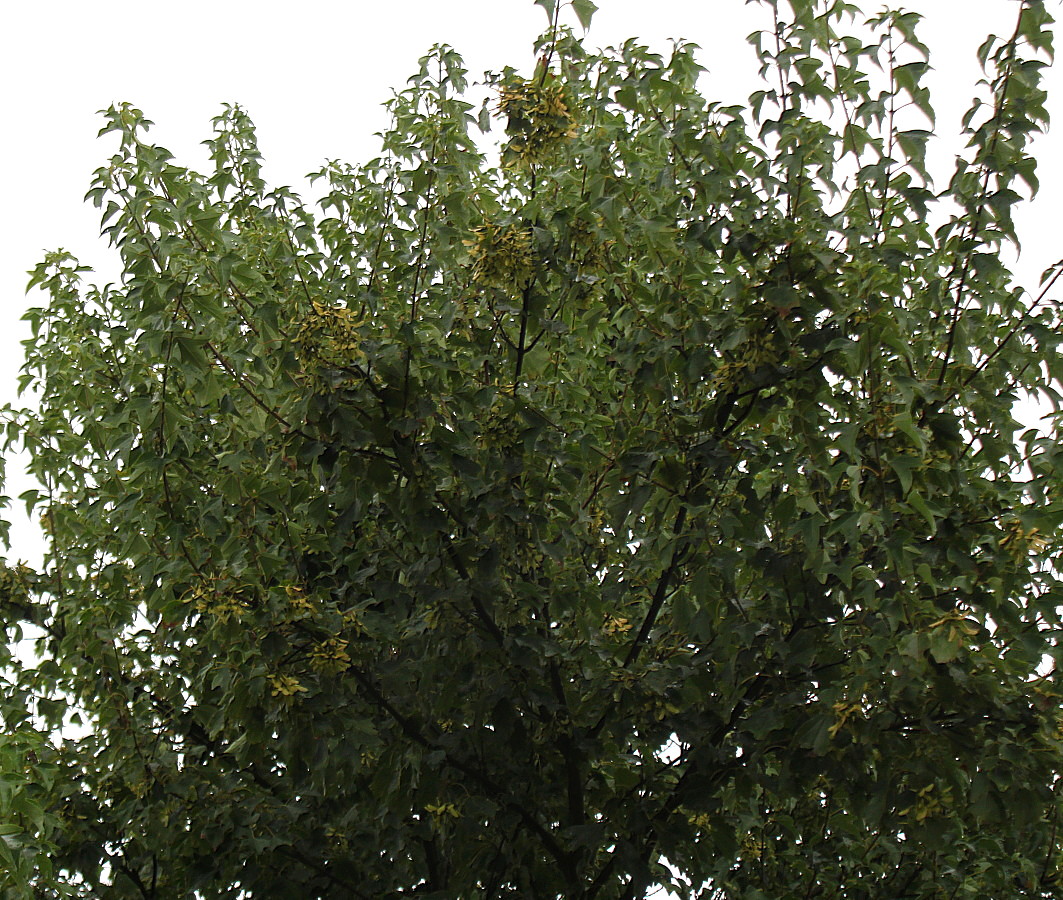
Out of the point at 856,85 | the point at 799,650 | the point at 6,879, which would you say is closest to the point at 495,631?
the point at 799,650

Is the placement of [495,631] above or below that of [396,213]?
below

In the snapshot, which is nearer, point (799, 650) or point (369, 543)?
point (799, 650)

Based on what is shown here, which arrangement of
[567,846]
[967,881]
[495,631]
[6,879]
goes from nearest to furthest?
[6,879] → [495,631] → [567,846] → [967,881]

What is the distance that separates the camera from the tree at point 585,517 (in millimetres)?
4258

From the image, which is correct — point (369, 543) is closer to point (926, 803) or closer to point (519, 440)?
point (519, 440)

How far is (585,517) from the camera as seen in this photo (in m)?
4.70

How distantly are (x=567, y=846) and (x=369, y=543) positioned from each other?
5.06ft

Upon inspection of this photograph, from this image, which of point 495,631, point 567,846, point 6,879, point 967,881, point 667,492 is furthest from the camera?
point 967,881

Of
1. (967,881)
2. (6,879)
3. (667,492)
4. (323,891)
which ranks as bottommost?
(6,879)

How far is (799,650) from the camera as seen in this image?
178 inches

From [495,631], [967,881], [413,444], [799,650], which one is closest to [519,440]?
[413,444]

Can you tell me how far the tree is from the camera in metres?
4.26

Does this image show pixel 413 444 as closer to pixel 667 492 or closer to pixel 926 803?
pixel 667 492

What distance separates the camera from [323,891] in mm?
5262
